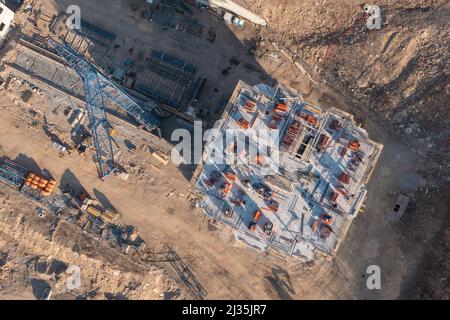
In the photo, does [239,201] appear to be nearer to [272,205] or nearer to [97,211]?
[272,205]

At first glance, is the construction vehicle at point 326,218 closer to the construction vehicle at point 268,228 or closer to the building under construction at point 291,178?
the building under construction at point 291,178

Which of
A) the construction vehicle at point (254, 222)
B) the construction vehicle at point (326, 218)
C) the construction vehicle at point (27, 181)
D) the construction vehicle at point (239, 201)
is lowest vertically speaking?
the construction vehicle at point (27, 181)

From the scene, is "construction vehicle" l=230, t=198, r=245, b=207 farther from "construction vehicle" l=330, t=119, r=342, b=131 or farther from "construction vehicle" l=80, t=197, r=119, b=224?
"construction vehicle" l=80, t=197, r=119, b=224

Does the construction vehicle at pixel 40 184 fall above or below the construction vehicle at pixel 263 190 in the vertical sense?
below

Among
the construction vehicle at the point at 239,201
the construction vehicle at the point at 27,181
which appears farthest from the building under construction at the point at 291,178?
the construction vehicle at the point at 27,181

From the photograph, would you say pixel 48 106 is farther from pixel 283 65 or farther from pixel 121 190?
pixel 283 65

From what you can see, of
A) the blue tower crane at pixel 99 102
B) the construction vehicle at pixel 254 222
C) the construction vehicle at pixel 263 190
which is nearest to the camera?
the construction vehicle at pixel 254 222

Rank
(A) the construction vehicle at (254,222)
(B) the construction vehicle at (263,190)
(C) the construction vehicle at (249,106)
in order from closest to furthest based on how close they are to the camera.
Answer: (A) the construction vehicle at (254,222) → (B) the construction vehicle at (263,190) → (C) the construction vehicle at (249,106)

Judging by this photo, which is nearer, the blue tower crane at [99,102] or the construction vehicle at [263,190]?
the construction vehicle at [263,190]
